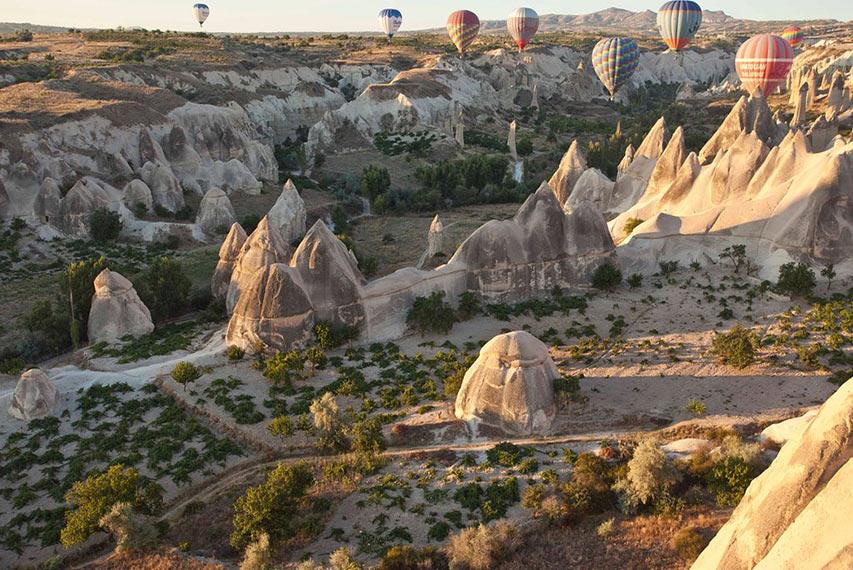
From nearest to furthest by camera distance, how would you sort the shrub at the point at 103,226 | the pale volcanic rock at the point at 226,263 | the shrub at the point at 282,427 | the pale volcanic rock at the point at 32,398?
the shrub at the point at 282,427
the pale volcanic rock at the point at 32,398
the pale volcanic rock at the point at 226,263
the shrub at the point at 103,226

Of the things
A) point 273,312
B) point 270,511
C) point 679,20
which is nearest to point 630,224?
point 273,312

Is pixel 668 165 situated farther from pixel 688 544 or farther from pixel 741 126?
pixel 688 544

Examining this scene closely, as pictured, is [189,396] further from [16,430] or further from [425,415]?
[425,415]

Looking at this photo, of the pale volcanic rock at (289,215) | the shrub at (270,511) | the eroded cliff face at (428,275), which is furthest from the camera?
the pale volcanic rock at (289,215)

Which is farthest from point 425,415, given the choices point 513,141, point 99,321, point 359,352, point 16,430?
point 513,141

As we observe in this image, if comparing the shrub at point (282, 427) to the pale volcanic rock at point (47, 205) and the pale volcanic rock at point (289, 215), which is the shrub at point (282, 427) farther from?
the pale volcanic rock at point (47, 205)

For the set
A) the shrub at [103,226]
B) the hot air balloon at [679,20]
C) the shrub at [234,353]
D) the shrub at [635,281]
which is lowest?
the shrub at [234,353]

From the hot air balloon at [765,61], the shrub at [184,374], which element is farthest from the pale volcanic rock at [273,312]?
the hot air balloon at [765,61]
